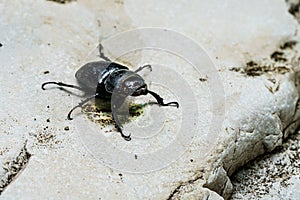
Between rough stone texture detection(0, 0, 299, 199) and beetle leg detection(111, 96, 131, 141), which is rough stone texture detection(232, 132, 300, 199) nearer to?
rough stone texture detection(0, 0, 299, 199)

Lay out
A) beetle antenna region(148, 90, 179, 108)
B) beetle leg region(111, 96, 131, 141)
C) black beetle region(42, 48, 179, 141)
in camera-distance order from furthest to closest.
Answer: beetle antenna region(148, 90, 179, 108), black beetle region(42, 48, 179, 141), beetle leg region(111, 96, 131, 141)

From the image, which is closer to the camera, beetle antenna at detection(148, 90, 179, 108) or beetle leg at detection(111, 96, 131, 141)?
beetle leg at detection(111, 96, 131, 141)

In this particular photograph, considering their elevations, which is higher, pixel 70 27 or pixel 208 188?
pixel 70 27

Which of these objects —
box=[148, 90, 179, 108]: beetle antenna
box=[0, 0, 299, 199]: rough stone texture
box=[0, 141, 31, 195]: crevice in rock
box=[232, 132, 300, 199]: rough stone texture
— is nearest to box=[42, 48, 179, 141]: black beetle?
box=[148, 90, 179, 108]: beetle antenna

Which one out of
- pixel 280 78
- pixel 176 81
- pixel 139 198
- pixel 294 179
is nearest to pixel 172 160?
pixel 139 198

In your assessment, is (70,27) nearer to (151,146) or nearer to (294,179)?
(151,146)

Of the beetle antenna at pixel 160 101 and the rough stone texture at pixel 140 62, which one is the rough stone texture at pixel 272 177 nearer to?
the rough stone texture at pixel 140 62

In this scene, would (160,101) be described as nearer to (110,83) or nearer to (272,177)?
(110,83)
